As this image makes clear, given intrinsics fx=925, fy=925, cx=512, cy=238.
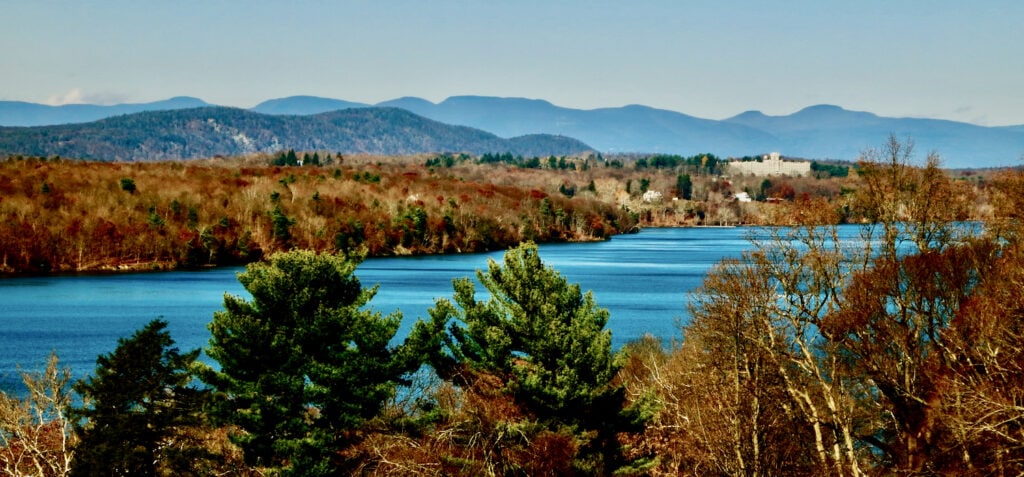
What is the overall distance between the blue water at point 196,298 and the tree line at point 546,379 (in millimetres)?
Result: 3589

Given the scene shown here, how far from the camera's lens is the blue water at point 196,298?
39.6 metres

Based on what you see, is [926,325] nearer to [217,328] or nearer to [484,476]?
[484,476]

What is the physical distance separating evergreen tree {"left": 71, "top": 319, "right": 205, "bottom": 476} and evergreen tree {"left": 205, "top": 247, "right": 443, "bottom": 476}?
163cm

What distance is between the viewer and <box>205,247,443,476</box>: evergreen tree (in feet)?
62.2

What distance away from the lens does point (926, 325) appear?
22.2m

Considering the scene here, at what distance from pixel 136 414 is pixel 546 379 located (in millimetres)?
7845

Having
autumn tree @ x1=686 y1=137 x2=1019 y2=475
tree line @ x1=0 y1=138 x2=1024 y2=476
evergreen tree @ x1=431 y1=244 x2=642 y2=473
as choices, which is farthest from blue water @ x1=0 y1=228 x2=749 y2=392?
evergreen tree @ x1=431 y1=244 x2=642 y2=473

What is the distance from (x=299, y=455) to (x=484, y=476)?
3.68 meters

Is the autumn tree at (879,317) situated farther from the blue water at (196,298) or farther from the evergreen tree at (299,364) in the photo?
the evergreen tree at (299,364)

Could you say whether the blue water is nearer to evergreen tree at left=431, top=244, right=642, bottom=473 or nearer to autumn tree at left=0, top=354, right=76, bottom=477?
evergreen tree at left=431, top=244, right=642, bottom=473

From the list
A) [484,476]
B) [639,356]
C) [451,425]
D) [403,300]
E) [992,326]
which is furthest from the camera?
[403,300]

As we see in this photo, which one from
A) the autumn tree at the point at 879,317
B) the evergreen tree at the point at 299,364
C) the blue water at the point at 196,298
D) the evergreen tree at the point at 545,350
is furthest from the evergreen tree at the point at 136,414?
the blue water at the point at 196,298

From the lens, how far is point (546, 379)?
19016mm

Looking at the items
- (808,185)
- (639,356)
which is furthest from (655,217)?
(639,356)
